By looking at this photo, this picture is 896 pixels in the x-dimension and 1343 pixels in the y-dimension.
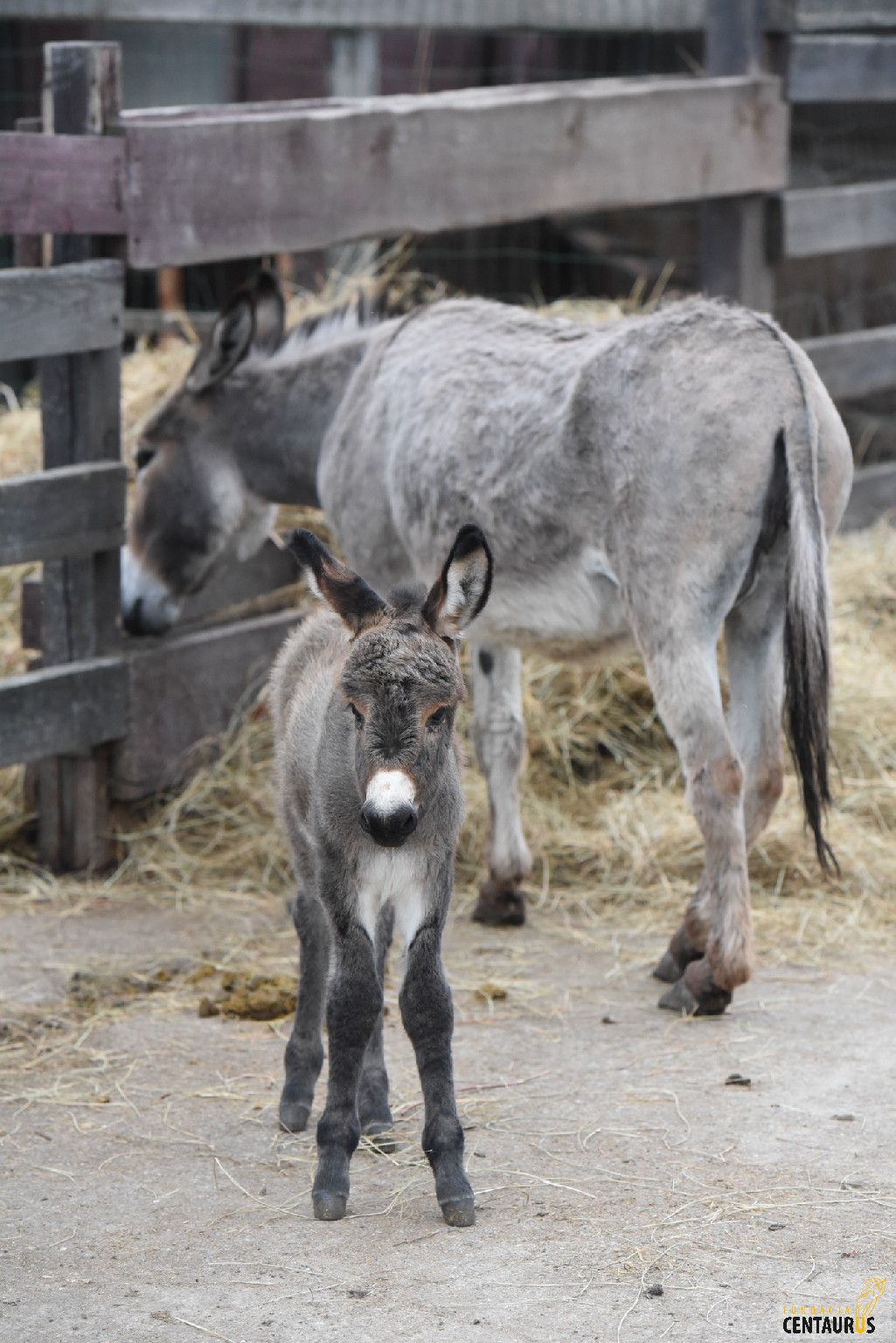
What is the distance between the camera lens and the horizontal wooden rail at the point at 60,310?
4965mm

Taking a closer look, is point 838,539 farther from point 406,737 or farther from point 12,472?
point 406,737

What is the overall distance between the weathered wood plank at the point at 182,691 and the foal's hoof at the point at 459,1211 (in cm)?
267

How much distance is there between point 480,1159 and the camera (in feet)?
11.8

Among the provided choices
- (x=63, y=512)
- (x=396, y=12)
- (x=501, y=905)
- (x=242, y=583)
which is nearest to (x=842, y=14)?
(x=396, y=12)

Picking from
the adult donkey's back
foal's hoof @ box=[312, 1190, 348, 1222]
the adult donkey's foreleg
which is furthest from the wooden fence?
foal's hoof @ box=[312, 1190, 348, 1222]

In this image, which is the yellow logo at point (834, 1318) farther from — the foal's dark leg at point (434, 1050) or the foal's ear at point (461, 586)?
the foal's ear at point (461, 586)

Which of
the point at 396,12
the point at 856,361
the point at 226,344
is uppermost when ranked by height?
the point at 396,12

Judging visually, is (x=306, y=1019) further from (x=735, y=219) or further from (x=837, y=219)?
(x=837, y=219)

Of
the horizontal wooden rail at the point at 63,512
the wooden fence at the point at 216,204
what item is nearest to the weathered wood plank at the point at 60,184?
the wooden fence at the point at 216,204

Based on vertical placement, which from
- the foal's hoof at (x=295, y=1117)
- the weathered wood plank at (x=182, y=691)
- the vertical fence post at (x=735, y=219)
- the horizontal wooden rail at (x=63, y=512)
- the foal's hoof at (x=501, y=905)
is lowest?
the foal's hoof at (x=501, y=905)

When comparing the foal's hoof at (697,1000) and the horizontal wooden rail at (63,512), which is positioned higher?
the horizontal wooden rail at (63,512)

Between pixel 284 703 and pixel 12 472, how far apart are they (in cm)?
294

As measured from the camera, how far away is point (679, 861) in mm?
5516

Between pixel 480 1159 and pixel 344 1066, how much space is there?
1.56ft
